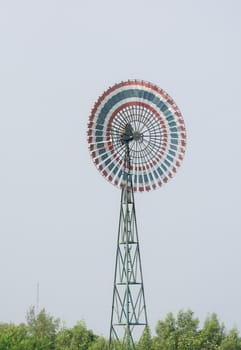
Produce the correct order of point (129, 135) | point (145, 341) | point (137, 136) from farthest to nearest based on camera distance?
1. point (145, 341)
2. point (137, 136)
3. point (129, 135)

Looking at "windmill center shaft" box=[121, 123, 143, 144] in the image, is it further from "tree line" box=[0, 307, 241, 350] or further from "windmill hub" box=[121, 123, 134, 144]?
"tree line" box=[0, 307, 241, 350]

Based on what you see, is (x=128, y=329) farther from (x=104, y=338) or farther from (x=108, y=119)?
(x=104, y=338)

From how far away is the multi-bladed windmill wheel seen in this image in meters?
49.1

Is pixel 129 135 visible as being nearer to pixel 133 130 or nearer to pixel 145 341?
pixel 133 130

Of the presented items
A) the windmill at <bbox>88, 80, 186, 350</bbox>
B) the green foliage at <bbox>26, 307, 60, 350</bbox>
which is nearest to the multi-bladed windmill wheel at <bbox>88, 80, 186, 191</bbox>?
the windmill at <bbox>88, 80, 186, 350</bbox>

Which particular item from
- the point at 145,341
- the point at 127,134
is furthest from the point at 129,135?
the point at 145,341

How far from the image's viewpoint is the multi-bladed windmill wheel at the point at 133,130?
49.1 m

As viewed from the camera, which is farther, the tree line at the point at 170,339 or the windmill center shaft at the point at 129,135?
the tree line at the point at 170,339

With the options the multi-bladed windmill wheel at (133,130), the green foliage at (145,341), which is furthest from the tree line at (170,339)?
the multi-bladed windmill wheel at (133,130)

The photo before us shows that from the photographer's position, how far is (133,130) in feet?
162

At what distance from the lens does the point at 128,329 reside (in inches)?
1813

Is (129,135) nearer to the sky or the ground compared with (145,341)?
nearer to the sky

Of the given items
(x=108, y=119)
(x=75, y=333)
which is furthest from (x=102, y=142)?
(x=75, y=333)

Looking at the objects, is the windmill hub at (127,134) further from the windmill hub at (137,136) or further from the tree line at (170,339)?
the tree line at (170,339)
